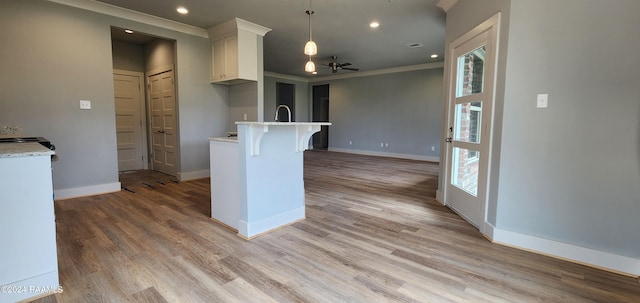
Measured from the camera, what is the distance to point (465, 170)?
3.30 meters

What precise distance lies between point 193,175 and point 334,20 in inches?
143

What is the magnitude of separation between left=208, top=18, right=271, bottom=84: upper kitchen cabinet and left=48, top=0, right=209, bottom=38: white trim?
11.9 inches

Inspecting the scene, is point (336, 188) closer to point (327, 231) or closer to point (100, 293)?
point (327, 231)

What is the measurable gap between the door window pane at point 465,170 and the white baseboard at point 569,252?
1.72ft

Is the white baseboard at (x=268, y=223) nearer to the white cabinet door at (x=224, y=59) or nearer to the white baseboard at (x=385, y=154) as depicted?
the white cabinet door at (x=224, y=59)

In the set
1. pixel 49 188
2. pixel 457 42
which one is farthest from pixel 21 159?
pixel 457 42

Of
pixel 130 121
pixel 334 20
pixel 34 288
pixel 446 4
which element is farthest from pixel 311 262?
pixel 130 121

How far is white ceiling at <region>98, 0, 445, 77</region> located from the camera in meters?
3.96

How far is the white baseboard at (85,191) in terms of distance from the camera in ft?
12.8

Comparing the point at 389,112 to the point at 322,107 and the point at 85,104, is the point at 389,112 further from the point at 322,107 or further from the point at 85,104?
the point at 85,104

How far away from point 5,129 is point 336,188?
433 cm

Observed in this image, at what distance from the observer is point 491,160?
270 centimetres

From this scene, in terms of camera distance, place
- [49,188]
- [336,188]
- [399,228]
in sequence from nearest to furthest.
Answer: [49,188], [399,228], [336,188]

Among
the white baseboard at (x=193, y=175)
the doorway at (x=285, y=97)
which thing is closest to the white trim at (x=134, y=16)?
the white baseboard at (x=193, y=175)
